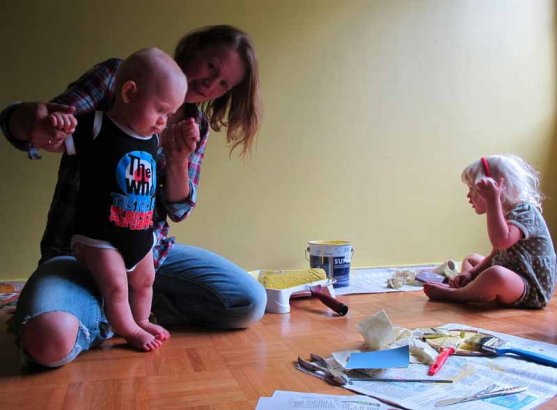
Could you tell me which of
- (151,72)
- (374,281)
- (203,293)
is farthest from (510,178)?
(151,72)

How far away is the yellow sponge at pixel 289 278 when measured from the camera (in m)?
1.48

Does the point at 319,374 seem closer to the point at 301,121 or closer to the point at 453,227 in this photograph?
the point at 301,121

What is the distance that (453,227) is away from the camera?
7.00ft

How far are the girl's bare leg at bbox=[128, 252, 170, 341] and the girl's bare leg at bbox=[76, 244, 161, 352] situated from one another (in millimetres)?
49

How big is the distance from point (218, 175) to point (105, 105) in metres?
0.77

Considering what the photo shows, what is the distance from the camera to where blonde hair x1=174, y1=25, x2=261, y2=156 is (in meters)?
Answer: 1.13

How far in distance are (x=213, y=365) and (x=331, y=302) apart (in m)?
0.51

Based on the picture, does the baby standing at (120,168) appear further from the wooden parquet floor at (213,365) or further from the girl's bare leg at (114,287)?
the wooden parquet floor at (213,365)

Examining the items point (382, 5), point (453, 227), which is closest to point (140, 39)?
point (382, 5)

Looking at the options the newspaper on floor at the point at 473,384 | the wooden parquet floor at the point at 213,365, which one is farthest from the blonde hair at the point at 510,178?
the newspaper on floor at the point at 473,384

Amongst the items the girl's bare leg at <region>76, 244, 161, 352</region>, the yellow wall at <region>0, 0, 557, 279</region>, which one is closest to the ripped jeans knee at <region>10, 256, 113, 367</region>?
the girl's bare leg at <region>76, 244, 161, 352</region>

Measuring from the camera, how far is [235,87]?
1.20m

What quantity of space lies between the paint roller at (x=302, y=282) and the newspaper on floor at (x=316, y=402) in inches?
23.9

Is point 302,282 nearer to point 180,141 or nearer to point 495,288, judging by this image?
point 495,288
